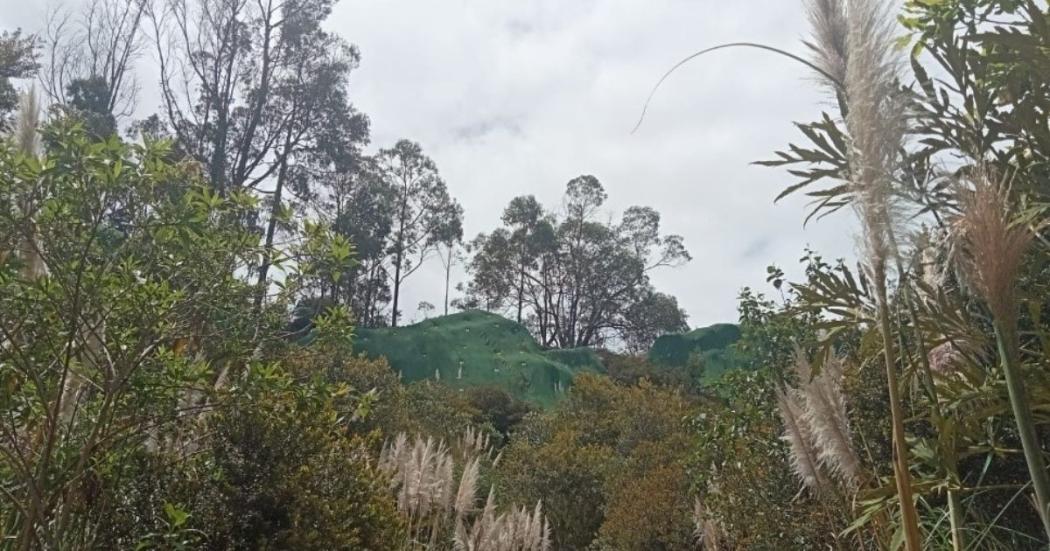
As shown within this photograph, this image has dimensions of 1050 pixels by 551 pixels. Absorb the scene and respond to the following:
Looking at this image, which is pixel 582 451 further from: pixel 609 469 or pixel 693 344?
pixel 693 344

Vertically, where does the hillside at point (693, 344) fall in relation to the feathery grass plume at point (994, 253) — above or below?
above

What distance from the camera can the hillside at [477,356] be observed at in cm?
2044

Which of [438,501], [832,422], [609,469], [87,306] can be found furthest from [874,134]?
[609,469]

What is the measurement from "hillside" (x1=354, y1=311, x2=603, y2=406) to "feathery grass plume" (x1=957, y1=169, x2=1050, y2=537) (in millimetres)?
18483

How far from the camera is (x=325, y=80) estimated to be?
21.8m

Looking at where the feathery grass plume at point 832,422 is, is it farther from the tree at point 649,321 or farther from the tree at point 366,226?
the tree at point 649,321

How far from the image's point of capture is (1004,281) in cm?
125

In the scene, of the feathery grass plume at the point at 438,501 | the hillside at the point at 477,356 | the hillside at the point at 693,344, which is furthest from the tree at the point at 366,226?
the feathery grass plume at the point at 438,501

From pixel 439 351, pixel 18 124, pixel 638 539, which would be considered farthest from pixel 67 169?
pixel 439 351

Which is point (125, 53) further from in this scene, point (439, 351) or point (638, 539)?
point (638, 539)

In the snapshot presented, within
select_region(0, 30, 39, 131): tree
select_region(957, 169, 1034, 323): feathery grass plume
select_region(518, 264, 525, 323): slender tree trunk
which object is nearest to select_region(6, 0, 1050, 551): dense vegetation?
select_region(957, 169, 1034, 323): feathery grass plume

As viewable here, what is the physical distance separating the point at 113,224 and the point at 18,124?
65 cm

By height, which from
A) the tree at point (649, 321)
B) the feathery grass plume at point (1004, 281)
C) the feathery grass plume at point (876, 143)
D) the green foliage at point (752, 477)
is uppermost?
the tree at point (649, 321)

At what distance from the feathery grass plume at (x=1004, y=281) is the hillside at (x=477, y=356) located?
60.6 ft
